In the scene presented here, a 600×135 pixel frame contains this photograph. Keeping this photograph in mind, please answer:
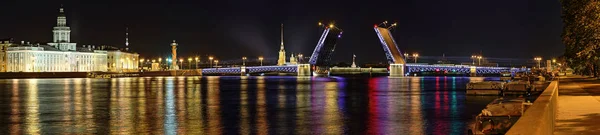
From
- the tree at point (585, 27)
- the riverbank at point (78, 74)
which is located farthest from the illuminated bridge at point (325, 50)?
the tree at point (585, 27)

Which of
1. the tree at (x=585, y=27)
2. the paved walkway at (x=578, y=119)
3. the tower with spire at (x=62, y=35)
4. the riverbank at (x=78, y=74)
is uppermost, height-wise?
the tower with spire at (x=62, y=35)

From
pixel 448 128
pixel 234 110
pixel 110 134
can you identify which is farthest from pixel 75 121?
pixel 448 128

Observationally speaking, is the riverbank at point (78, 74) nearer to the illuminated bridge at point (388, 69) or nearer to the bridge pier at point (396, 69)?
the illuminated bridge at point (388, 69)

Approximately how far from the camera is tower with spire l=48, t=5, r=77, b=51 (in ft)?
455

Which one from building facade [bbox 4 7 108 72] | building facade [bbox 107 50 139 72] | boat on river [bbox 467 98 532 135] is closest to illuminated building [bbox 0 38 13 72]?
building facade [bbox 4 7 108 72]

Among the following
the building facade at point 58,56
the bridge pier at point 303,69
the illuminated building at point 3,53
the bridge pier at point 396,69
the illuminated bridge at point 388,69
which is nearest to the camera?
the illuminated bridge at point 388,69

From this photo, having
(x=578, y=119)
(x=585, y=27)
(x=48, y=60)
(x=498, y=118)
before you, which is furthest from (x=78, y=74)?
(x=578, y=119)

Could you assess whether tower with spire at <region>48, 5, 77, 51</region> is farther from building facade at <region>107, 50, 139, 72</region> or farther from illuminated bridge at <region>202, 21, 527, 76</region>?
illuminated bridge at <region>202, 21, 527, 76</region>

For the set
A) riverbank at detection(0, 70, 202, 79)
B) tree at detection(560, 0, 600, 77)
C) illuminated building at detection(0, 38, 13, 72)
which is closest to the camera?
tree at detection(560, 0, 600, 77)

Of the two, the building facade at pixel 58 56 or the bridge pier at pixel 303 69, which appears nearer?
the building facade at pixel 58 56

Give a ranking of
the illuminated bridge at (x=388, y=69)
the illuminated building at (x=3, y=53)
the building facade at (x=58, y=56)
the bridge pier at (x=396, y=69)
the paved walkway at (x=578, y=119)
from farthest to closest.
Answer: the illuminated building at (x=3, y=53) → the building facade at (x=58, y=56) → the bridge pier at (x=396, y=69) → the illuminated bridge at (x=388, y=69) → the paved walkway at (x=578, y=119)

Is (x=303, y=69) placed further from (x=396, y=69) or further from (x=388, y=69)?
(x=396, y=69)

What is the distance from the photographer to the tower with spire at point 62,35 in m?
139

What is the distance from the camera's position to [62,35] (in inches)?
5571
